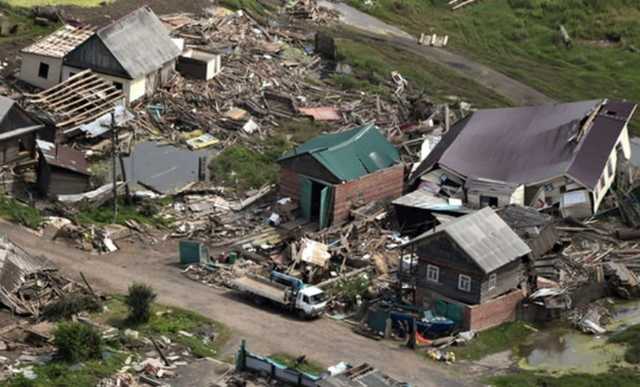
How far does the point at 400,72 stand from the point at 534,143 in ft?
57.8

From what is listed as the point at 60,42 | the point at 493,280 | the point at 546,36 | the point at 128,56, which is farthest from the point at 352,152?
the point at 546,36

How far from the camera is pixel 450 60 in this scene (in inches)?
3398

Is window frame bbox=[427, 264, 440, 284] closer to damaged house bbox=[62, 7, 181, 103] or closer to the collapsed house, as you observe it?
damaged house bbox=[62, 7, 181, 103]

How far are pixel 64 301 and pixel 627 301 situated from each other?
71.0ft

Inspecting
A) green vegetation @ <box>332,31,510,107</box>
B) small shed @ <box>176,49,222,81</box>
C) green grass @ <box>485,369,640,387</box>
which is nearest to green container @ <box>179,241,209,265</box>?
green grass @ <box>485,369,640,387</box>

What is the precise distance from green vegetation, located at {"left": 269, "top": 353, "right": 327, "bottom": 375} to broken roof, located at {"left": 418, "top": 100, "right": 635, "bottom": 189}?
1830cm

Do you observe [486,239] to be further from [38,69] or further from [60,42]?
[60,42]

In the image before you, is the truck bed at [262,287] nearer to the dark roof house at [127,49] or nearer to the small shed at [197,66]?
the dark roof house at [127,49]

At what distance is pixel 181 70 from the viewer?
7394cm

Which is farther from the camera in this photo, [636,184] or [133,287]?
[636,184]

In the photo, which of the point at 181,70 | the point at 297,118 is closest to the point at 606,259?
the point at 297,118

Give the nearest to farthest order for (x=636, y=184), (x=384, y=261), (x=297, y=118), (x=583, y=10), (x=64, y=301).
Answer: (x=64, y=301)
(x=384, y=261)
(x=636, y=184)
(x=297, y=118)
(x=583, y=10)

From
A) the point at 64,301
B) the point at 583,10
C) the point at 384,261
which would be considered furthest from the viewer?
the point at 583,10

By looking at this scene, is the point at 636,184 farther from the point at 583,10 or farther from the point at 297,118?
the point at 583,10
